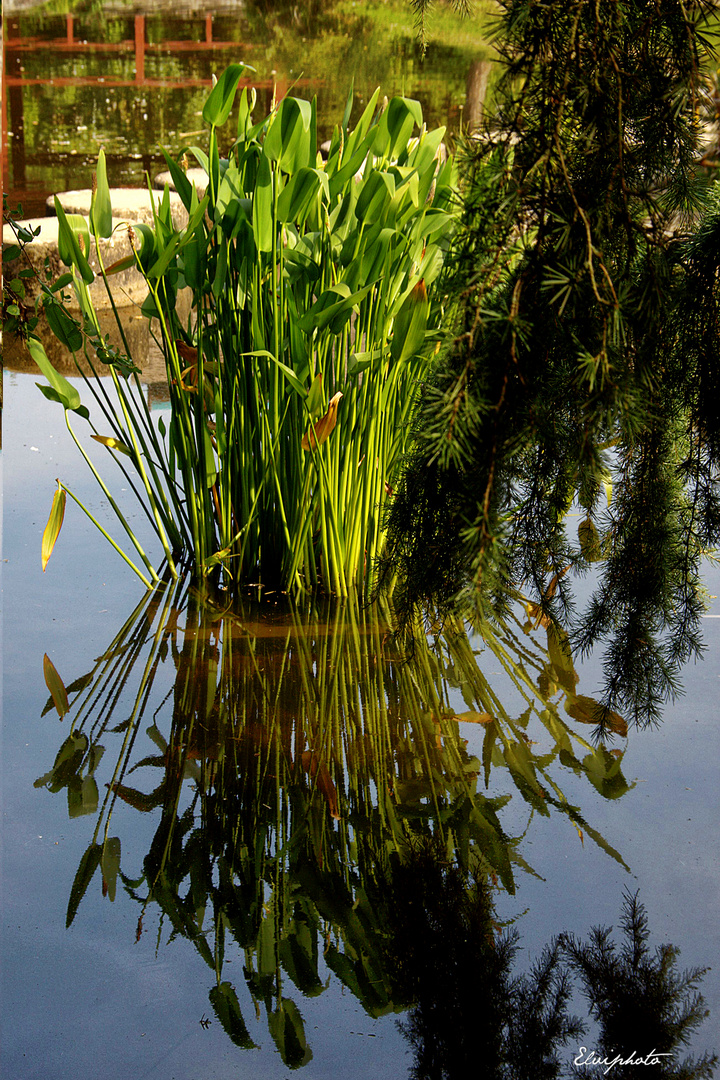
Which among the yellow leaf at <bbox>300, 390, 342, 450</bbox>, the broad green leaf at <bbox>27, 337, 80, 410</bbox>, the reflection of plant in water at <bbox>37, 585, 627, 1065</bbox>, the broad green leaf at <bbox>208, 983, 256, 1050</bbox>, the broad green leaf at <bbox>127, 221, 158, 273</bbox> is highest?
the broad green leaf at <bbox>127, 221, 158, 273</bbox>

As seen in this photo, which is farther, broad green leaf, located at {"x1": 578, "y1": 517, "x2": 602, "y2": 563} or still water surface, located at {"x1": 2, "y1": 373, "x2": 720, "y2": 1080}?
broad green leaf, located at {"x1": 578, "y1": 517, "x2": 602, "y2": 563}

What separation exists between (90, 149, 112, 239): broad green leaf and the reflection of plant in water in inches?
27.4

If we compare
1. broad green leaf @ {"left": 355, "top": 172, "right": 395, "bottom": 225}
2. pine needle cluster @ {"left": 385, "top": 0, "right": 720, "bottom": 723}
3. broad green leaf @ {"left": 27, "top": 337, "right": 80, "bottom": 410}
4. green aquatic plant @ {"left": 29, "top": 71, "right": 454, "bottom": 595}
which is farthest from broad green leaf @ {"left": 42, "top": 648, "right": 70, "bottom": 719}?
broad green leaf @ {"left": 355, "top": 172, "right": 395, "bottom": 225}

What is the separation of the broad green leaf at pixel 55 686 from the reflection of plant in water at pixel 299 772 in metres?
0.02

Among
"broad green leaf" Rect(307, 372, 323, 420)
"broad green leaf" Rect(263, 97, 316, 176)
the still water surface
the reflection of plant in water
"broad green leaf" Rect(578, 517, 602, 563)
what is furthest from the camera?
"broad green leaf" Rect(307, 372, 323, 420)

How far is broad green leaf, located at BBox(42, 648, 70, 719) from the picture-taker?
5.19 ft

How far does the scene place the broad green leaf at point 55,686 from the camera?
1583 millimetres

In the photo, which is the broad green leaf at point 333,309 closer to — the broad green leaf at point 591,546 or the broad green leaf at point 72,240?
the broad green leaf at point 72,240

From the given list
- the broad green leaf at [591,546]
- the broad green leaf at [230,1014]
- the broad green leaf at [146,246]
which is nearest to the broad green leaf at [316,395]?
the broad green leaf at [146,246]

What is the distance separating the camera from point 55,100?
456 inches

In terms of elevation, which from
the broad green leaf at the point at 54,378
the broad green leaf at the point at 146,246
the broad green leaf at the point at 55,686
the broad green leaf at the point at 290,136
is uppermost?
the broad green leaf at the point at 290,136

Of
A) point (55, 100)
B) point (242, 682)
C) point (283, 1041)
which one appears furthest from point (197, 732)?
point (55, 100)

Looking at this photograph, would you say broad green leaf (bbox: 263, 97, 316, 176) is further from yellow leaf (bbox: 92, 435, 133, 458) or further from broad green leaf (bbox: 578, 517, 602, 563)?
broad green leaf (bbox: 578, 517, 602, 563)

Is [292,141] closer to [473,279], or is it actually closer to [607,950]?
[473,279]
